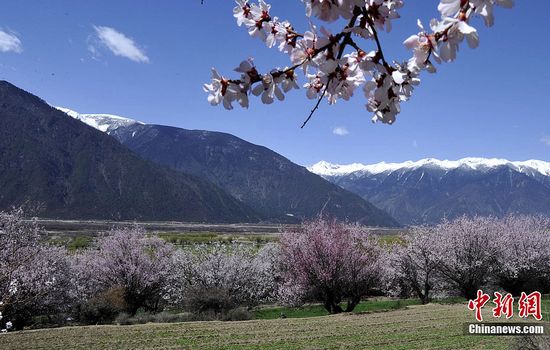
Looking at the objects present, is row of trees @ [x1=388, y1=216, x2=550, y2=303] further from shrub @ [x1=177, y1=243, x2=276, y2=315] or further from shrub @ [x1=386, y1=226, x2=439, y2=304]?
shrub @ [x1=177, y1=243, x2=276, y2=315]

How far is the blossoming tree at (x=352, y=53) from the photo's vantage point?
156 cm

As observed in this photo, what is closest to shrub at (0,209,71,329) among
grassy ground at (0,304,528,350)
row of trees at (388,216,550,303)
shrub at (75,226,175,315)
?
shrub at (75,226,175,315)

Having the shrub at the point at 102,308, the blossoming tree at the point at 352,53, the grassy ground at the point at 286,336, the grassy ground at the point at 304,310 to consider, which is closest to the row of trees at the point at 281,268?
the shrub at the point at 102,308

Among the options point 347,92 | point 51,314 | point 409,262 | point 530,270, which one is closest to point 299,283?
point 409,262

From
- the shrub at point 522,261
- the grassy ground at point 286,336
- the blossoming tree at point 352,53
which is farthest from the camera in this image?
the shrub at point 522,261

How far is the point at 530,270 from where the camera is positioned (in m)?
39.7

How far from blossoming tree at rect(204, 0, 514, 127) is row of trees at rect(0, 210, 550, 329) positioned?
1081 inches

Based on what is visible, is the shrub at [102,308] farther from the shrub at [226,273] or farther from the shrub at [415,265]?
the shrub at [415,265]

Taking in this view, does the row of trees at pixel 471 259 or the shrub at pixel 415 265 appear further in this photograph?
the shrub at pixel 415 265

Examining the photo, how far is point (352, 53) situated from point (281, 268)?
4321 centimetres

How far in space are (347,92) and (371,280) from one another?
32.0 m

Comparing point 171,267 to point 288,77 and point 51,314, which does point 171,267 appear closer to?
point 51,314

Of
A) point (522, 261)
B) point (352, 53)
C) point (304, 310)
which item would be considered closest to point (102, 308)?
point (304, 310)

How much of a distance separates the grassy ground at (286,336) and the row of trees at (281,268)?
17.1 ft
